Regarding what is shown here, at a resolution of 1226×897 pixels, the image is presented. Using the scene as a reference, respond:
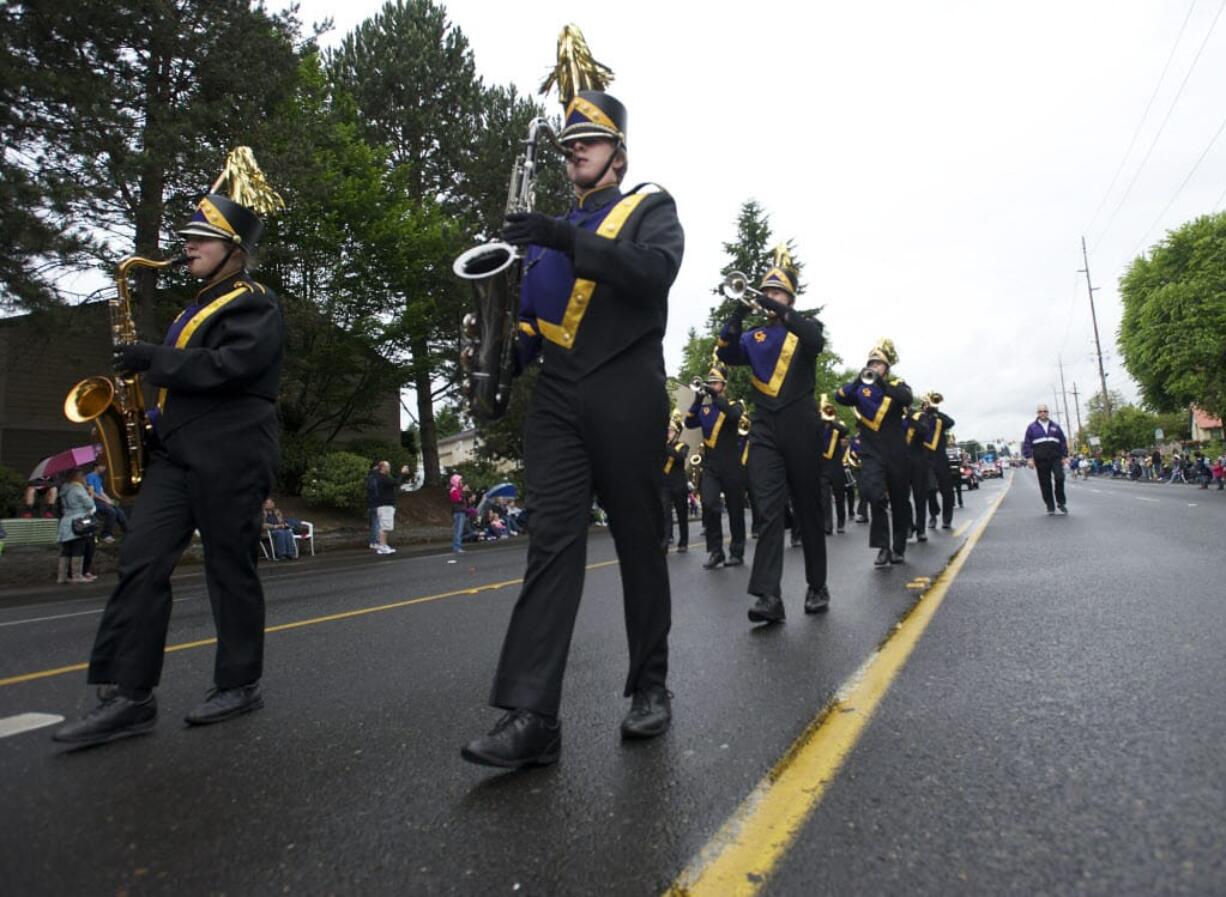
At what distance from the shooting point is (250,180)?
4.74 m

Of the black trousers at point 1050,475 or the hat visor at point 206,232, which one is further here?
the black trousers at point 1050,475

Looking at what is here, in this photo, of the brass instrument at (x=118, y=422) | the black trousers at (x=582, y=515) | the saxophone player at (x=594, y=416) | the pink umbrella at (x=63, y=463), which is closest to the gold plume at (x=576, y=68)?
the saxophone player at (x=594, y=416)

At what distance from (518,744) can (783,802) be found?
81 centimetres

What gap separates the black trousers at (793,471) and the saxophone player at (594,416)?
233 centimetres

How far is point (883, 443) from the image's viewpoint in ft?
27.7

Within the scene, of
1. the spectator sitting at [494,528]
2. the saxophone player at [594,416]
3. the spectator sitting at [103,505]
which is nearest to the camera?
the saxophone player at [594,416]

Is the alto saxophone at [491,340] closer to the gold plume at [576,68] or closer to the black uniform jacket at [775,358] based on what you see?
the gold plume at [576,68]

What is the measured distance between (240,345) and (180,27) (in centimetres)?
1662

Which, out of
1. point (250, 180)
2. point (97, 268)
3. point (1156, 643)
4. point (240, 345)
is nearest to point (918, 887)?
point (1156, 643)

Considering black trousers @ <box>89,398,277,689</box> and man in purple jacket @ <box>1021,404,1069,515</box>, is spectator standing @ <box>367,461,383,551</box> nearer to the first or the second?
man in purple jacket @ <box>1021,404,1069,515</box>

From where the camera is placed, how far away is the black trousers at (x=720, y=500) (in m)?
10.0

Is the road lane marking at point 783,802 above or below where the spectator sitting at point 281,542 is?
below

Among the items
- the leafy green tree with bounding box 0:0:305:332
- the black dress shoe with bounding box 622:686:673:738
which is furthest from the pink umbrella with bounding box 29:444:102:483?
the black dress shoe with bounding box 622:686:673:738

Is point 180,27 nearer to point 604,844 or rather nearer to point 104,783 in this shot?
point 104,783
